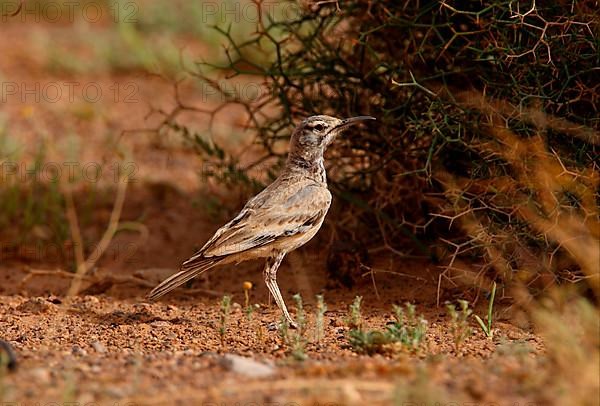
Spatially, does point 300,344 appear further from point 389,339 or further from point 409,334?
point 409,334

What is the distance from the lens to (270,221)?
584 centimetres

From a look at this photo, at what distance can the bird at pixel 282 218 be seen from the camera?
5.64 metres

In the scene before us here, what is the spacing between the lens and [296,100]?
22.0ft

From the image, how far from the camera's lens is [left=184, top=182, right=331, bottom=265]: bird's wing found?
5684 millimetres

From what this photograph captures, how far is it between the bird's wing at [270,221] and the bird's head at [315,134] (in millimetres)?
304

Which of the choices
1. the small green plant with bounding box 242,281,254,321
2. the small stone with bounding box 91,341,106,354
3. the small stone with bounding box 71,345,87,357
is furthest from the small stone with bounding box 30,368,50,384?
the small green plant with bounding box 242,281,254,321

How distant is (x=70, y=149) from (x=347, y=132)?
2942mm

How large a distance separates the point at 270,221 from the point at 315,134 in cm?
70

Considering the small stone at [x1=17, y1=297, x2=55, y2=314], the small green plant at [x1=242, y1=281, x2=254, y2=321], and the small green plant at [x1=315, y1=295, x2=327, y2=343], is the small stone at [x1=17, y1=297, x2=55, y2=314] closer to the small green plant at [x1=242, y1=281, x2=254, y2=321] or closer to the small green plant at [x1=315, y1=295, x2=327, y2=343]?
the small green plant at [x1=242, y1=281, x2=254, y2=321]

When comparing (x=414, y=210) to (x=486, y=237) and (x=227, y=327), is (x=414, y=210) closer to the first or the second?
(x=486, y=237)

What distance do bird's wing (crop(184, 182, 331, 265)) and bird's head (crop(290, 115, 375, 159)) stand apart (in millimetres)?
304

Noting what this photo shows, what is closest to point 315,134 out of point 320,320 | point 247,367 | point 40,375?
point 320,320

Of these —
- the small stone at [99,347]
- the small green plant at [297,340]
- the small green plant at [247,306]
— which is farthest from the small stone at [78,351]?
the small green plant at [297,340]

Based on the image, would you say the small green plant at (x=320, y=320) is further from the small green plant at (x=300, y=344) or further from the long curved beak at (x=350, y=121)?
the long curved beak at (x=350, y=121)
